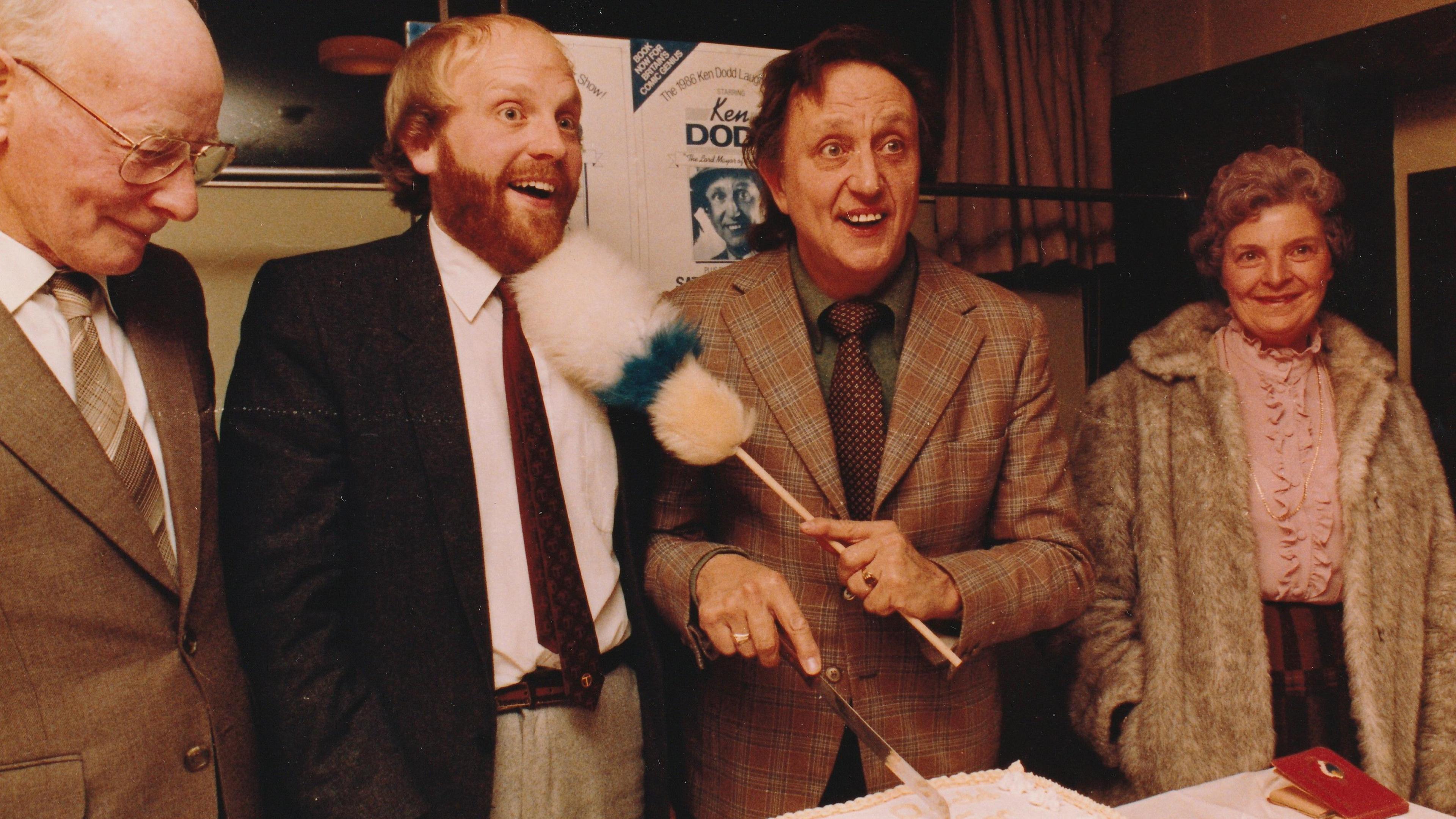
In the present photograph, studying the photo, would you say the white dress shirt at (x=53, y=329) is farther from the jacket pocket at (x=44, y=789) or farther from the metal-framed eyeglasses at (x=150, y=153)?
the jacket pocket at (x=44, y=789)

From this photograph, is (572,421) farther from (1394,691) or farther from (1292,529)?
(1394,691)

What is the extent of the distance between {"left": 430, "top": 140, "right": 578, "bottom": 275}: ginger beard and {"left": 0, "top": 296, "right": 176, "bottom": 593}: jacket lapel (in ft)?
2.00

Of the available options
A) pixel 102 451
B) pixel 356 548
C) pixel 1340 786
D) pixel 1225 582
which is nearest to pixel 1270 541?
pixel 1225 582

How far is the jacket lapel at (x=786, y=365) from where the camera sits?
1551 millimetres

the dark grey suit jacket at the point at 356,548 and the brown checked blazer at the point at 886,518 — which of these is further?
the brown checked blazer at the point at 886,518

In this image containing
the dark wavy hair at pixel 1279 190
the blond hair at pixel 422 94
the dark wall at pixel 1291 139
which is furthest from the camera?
the dark wall at pixel 1291 139

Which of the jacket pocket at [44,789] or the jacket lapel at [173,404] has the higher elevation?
the jacket lapel at [173,404]

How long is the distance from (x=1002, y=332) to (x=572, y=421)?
0.79 metres

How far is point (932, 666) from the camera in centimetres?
159

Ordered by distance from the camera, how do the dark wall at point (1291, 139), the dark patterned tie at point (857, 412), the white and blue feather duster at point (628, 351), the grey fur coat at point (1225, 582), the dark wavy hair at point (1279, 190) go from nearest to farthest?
the white and blue feather duster at point (628, 351)
the dark patterned tie at point (857, 412)
the grey fur coat at point (1225, 582)
the dark wavy hair at point (1279, 190)
the dark wall at point (1291, 139)

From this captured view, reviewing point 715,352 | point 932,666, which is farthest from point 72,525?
point 932,666

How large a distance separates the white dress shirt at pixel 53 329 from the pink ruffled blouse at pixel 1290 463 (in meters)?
2.07

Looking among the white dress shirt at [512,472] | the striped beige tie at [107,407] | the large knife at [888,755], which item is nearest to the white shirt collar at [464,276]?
the white dress shirt at [512,472]

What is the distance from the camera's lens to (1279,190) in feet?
6.79
